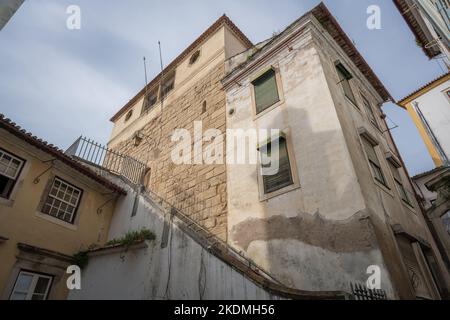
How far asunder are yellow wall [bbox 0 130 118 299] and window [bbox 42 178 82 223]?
0.16m

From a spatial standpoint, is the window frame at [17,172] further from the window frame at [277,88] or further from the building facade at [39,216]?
the window frame at [277,88]

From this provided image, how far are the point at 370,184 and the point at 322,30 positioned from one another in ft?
20.3

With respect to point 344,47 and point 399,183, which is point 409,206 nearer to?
point 399,183

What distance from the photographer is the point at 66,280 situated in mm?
7348

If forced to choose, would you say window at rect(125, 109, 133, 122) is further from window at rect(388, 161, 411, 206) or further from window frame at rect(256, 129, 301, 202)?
window at rect(388, 161, 411, 206)

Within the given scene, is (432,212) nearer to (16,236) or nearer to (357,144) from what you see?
(357,144)

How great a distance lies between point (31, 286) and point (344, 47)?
43.9ft

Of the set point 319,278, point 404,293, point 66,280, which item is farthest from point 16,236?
point 404,293

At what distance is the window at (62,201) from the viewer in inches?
306

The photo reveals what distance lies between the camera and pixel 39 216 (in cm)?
730

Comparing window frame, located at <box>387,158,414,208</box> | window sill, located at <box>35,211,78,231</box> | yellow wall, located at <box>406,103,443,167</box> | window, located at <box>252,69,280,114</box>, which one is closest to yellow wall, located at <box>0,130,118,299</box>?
window sill, located at <box>35,211,78,231</box>

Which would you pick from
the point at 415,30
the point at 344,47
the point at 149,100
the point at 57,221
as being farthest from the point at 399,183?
the point at 149,100

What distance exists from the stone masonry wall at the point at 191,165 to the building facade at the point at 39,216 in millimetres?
2902
